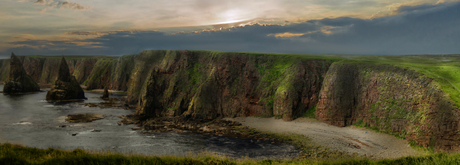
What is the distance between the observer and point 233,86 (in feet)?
213

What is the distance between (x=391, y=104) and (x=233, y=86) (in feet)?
113

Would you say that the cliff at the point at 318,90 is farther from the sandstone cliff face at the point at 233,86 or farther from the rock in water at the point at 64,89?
the rock in water at the point at 64,89

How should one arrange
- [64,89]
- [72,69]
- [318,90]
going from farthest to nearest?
[72,69] → [64,89] → [318,90]

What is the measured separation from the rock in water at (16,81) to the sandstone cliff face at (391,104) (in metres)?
129

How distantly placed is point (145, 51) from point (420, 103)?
308ft

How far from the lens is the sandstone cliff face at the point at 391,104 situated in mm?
34188

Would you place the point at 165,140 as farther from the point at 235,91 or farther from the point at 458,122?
the point at 458,122

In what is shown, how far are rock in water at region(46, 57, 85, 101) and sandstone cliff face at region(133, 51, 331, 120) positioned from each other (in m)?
44.1

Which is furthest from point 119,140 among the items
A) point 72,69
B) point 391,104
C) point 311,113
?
point 72,69

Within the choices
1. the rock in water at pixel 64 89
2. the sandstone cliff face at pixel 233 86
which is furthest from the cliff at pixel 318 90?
the rock in water at pixel 64 89

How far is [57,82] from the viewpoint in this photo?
319ft

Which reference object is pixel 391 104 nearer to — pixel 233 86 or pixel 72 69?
pixel 233 86

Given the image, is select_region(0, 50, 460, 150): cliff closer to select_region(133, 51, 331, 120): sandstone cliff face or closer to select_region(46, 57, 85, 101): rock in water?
select_region(133, 51, 331, 120): sandstone cliff face

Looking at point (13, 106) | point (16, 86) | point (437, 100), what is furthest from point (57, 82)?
point (437, 100)
